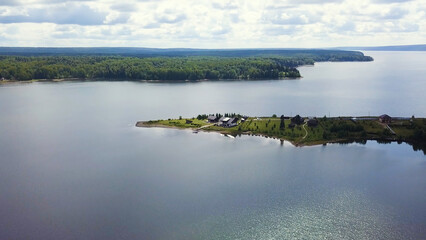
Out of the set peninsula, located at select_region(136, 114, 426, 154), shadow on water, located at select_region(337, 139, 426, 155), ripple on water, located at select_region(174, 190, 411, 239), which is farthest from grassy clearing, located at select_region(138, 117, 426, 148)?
ripple on water, located at select_region(174, 190, 411, 239)

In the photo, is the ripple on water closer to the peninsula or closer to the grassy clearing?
the peninsula

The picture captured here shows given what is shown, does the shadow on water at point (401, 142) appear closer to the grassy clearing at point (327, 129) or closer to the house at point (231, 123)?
the grassy clearing at point (327, 129)

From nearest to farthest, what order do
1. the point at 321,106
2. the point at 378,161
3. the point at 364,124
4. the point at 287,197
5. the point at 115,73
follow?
the point at 287,197, the point at 378,161, the point at 364,124, the point at 321,106, the point at 115,73

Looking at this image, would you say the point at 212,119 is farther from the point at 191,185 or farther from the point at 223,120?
the point at 191,185

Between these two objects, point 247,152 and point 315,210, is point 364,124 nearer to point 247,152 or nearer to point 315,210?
point 247,152

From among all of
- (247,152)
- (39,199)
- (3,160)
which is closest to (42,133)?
(3,160)

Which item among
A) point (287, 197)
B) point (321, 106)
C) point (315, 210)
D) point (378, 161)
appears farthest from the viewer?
point (321, 106)
